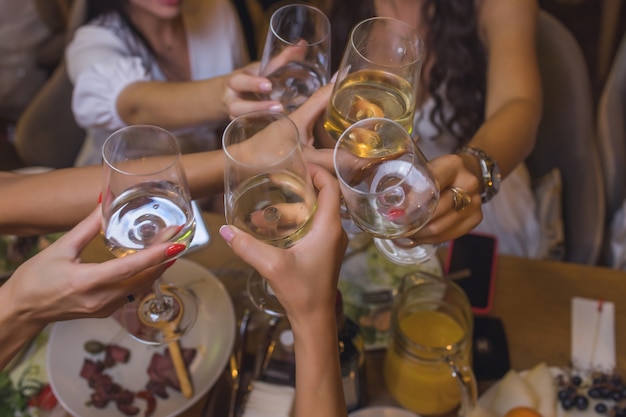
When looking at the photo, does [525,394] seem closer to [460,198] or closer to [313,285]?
[460,198]

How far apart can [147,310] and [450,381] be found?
0.57 meters

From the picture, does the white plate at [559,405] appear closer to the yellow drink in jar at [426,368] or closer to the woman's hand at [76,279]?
the yellow drink in jar at [426,368]

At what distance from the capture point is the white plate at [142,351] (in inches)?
44.2

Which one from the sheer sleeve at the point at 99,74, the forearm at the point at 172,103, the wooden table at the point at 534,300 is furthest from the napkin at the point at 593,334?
the sheer sleeve at the point at 99,74

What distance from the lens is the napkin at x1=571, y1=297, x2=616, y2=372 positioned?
1185 mm

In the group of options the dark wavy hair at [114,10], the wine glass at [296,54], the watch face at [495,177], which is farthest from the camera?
the dark wavy hair at [114,10]

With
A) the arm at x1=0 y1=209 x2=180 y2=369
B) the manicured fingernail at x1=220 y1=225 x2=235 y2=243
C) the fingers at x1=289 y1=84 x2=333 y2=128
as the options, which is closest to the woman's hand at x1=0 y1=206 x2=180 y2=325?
the arm at x1=0 y1=209 x2=180 y2=369

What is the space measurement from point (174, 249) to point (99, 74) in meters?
0.94

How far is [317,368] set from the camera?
834mm

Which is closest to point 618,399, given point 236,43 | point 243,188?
point 243,188

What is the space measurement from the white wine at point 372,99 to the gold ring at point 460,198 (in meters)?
0.13

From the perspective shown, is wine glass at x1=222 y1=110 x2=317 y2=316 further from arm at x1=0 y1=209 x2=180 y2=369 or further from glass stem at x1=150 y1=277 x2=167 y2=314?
glass stem at x1=150 y1=277 x2=167 y2=314

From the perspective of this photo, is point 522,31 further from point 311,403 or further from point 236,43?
point 311,403

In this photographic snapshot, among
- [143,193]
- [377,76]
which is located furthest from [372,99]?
[143,193]
